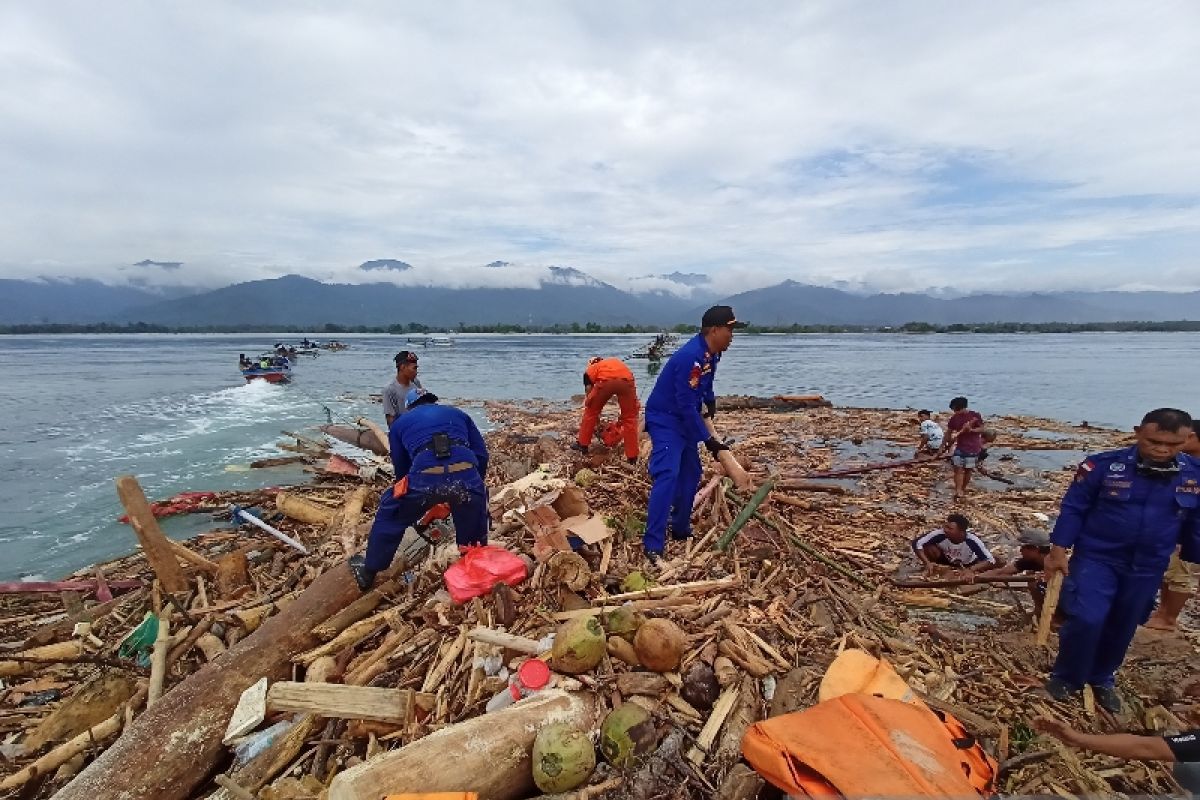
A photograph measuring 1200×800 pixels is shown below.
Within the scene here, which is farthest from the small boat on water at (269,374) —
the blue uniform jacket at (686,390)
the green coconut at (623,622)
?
the green coconut at (623,622)

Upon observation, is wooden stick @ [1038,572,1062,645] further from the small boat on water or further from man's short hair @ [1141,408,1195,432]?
the small boat on water

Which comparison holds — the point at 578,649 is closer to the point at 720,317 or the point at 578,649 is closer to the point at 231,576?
the point at 720,317

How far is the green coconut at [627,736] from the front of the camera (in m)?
3.54

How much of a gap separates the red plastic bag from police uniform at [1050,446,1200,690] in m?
4.37

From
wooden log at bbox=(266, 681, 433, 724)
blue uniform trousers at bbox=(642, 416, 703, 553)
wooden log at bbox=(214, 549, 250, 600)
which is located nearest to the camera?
wooden log at bbox=(266, 681, 433, 724)

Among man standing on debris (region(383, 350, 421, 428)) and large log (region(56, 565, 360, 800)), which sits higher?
man standing on debris (region(383, 350, 421, 428))

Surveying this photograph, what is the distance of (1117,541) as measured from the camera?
4203 mm

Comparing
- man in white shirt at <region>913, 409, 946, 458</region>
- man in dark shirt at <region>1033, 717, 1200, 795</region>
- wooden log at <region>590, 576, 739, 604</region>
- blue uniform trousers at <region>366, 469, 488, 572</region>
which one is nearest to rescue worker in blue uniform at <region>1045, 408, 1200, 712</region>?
man in dark shirt at <region>1033, 717, 1200, 795</region>

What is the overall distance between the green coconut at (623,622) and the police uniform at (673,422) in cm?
134

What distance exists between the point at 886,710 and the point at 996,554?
18.0ft

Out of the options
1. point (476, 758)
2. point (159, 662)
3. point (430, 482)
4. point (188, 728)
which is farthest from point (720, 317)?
point (159, 662)

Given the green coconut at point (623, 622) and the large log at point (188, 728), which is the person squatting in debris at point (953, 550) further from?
the large log at point (188, 728)

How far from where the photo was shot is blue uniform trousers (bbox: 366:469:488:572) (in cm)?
526

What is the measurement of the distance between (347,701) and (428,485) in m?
1.82
